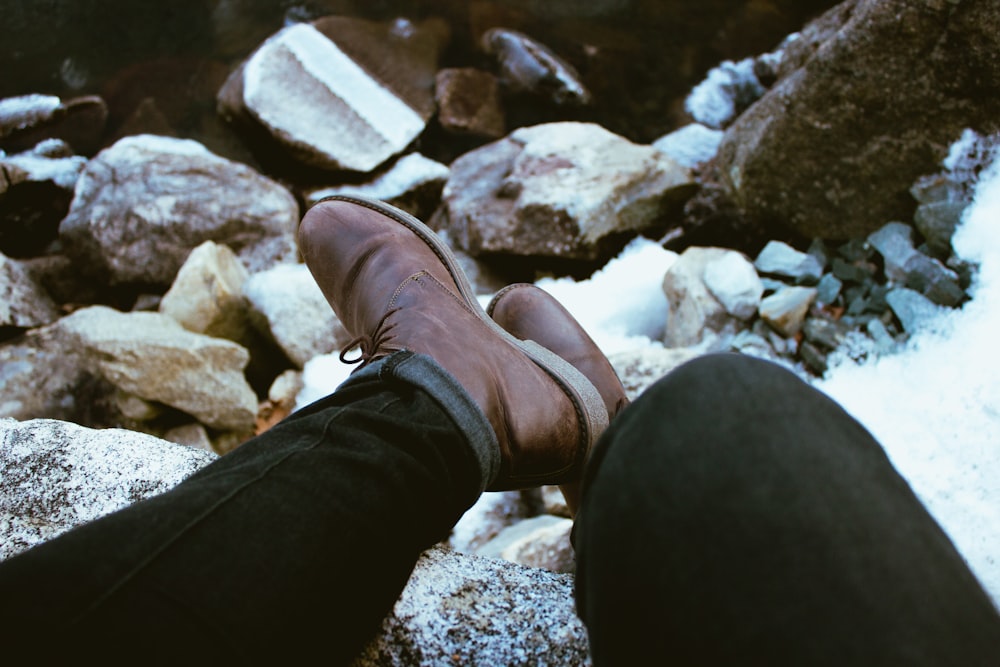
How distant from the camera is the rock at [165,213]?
2.75 m

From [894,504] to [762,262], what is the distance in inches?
72.6

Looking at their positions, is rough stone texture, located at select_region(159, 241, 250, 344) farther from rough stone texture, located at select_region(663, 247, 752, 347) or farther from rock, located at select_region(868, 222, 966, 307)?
rock, located at select_region(868, 222, 966, 307)

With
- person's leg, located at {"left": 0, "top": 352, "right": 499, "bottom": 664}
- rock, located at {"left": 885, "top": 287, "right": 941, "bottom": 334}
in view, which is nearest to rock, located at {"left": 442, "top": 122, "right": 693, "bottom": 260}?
rock, located at {"left": 885, "top": 287, "right": 941, "bottom": 334}

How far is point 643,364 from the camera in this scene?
76.6 inches

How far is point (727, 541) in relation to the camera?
50 cm

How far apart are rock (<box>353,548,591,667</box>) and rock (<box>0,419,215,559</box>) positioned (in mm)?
466

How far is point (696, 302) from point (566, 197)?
0.76 m

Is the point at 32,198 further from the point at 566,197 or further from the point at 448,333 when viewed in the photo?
the point at 448,333

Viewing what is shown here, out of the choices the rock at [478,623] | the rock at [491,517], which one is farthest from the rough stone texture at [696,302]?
the rock at [478,623]

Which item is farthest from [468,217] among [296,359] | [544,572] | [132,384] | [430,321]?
[544,572]

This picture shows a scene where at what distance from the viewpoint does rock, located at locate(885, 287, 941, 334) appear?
1814mm

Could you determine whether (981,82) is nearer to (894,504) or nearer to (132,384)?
(894,504)

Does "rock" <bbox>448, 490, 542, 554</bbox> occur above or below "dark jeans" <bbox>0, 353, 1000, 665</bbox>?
below

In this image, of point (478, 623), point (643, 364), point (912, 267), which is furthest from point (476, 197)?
point (478, 623)
